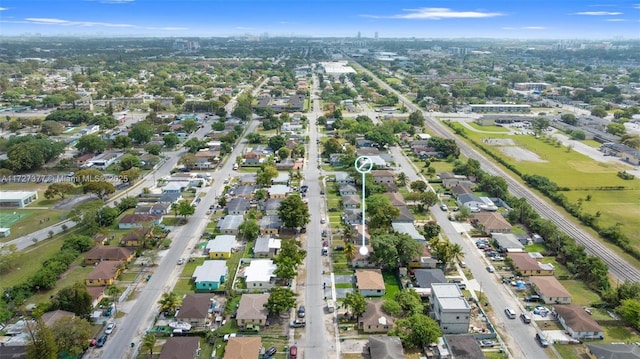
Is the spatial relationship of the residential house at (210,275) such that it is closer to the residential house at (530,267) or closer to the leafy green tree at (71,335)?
the leafy green tree at (71,335)

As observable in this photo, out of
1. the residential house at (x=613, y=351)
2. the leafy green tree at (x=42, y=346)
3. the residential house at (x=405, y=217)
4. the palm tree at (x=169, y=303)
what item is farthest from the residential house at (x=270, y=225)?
the residential house at (x=613, y=351)

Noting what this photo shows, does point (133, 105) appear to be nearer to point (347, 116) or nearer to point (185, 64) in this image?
point (347, 116)

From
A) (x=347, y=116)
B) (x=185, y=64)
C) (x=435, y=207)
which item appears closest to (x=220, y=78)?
(x=185, y=64)

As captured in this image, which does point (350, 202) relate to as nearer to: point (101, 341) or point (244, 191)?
point (244, 191)

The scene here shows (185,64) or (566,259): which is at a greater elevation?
(185,64)

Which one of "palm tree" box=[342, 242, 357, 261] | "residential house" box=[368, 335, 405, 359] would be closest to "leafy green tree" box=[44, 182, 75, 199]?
"palm tree" box=[342, 242, 357, 261]

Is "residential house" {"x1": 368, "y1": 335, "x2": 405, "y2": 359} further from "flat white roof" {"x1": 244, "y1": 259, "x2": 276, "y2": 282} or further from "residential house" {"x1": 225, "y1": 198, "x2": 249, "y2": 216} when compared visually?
"residential house" {"x1": 225, "y1": 198, "x2": 249, "y2": 216}

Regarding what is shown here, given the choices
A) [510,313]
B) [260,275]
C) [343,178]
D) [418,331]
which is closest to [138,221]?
[260,275]
